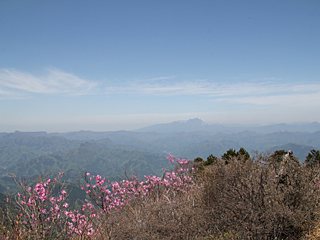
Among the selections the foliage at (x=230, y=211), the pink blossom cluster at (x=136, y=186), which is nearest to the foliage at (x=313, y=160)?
the foliage at (x=230, y=211)

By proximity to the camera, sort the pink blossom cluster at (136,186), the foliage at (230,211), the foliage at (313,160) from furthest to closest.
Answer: the pink blossom cluster at (136,186), the foliage at (313,160), the foliage at (230,211)

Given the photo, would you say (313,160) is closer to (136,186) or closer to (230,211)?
(230,211)

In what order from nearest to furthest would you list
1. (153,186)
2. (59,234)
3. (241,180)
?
1. (59,234)
2. (241,180)
3. (153,186)

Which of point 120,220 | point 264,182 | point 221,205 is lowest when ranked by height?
point 120,220

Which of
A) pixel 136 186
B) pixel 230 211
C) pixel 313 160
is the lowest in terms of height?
pixel 136 186

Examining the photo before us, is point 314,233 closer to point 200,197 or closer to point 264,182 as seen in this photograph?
point 264,182

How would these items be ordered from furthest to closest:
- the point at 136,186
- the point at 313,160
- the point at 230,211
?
1. the point at 136,186
2. the point at 313,160
3. the point at 230,211

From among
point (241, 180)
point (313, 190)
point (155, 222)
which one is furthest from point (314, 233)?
point (155, 222)

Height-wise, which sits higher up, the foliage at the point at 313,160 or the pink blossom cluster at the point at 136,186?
the foliage at the point at 313,160

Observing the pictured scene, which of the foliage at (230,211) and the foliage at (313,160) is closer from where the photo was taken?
the foliage at (230,211)

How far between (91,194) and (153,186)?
11.7 ft

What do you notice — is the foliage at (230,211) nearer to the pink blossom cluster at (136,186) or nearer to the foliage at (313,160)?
the foliage at (313,160)

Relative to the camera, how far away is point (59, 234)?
5516mm

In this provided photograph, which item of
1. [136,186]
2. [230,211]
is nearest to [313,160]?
[230,211]
